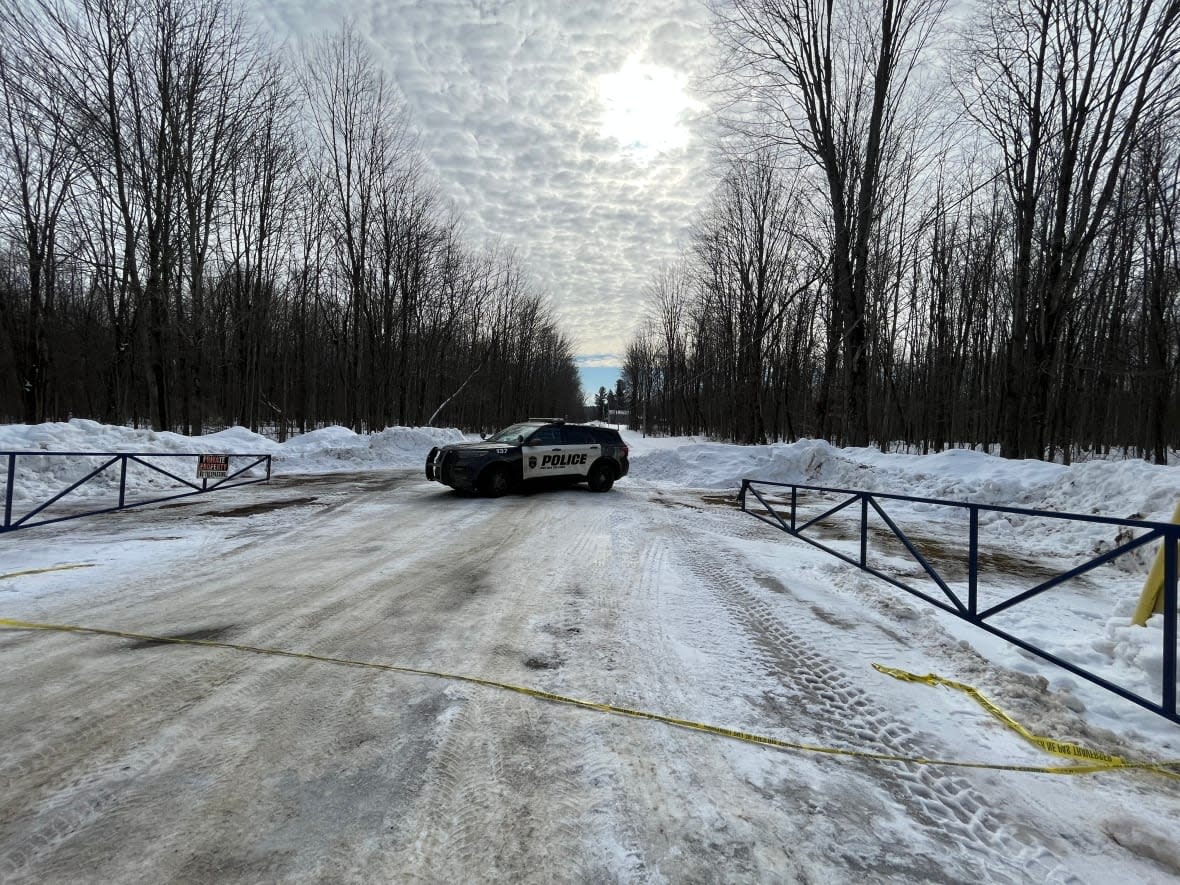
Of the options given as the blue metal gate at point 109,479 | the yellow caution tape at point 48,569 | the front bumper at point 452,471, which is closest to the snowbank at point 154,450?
the blue metal gate at point 109,479

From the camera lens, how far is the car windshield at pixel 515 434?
39.9ft

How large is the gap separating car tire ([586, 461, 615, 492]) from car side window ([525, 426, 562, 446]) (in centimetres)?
122

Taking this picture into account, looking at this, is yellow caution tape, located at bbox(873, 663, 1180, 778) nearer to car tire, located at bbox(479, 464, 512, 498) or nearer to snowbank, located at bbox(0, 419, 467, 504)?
car tire, located at bbox(479, 464, 512, 498)

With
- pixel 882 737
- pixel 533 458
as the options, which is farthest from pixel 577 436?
pixel 882 737

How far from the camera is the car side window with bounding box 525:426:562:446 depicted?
39.9 ft

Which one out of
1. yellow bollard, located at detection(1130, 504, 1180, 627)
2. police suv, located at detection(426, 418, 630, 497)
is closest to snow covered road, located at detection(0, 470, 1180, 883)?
yellow bollard, located at detection(1130, 504, 1180, 627)

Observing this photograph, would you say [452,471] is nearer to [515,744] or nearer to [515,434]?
[515,434]

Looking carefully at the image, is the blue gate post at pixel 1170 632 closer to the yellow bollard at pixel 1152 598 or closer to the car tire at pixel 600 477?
the yellow bollard at pixel 1152 598

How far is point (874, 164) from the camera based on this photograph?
16859 mm

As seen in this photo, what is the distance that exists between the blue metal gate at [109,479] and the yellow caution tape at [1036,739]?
10.2m

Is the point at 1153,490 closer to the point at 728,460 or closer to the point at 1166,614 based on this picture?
the point at 1166,614

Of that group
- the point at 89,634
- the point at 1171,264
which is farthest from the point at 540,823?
the point at 1171,264

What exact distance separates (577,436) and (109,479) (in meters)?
10.2

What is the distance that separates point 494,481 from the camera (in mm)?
11531
